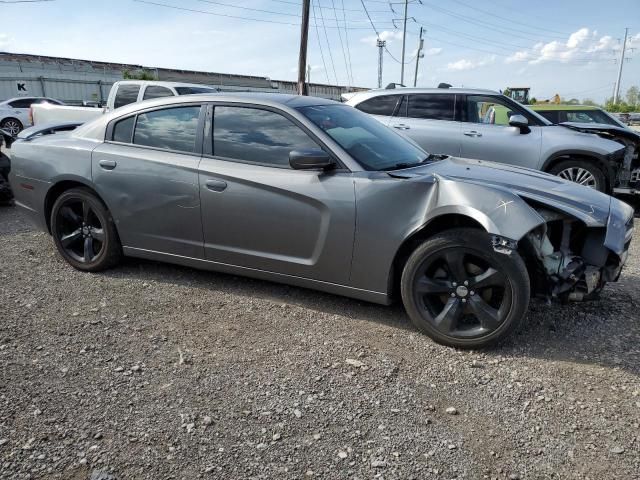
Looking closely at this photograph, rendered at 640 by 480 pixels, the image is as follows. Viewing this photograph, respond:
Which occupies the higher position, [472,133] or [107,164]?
[472,133]

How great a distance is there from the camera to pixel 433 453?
232 cm

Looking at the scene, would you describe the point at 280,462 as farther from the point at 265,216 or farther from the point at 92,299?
the point at 92,299

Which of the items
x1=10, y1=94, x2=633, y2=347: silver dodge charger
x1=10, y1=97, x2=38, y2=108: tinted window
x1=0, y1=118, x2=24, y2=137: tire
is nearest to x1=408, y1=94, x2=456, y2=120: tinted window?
x1=10, y1=94, x2=633, y2=347: silver dodge charger

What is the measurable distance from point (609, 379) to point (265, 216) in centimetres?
241

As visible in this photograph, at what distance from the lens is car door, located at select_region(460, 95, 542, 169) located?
23.3ft

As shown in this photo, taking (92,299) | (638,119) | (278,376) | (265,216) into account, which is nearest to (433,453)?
(278,376)

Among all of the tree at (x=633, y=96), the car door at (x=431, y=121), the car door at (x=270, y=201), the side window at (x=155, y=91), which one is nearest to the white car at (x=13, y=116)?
the side window at (x=155, y=91)

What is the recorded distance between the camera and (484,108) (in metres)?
7.59

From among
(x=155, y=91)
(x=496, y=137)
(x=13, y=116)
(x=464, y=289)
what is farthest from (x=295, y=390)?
(x=13, y=116)

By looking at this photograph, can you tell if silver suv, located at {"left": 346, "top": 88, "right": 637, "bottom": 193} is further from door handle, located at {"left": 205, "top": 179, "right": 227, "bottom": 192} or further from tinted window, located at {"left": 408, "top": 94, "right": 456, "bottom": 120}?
door handle, located at {"left": 205, "top": 179, "right": 227, "bottom": 192}

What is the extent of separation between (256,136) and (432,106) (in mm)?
4645

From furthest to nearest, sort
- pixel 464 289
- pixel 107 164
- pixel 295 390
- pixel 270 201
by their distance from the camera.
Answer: pixel 107 164 → pixel 270 201 → pixel 464 289 → pixel 295 390

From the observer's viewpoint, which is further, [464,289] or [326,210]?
[326,210]

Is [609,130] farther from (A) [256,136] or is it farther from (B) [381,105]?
(A) [256,136]
